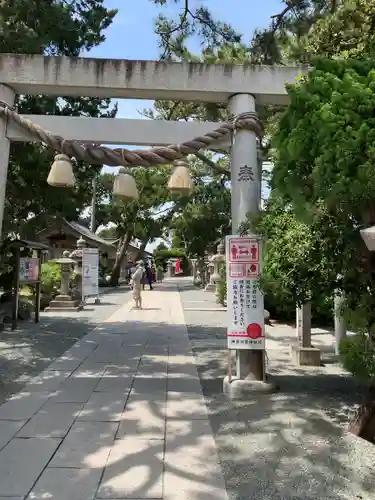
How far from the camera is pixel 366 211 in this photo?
3686 millimetres

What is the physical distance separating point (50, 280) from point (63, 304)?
1786 mm

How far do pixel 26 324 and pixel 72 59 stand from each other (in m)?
7.76

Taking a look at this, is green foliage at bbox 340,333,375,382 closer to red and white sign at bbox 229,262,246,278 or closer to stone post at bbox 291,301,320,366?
red and white sign at bbox 229,262,246,278

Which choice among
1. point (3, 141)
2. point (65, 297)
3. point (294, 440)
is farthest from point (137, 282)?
point (294, 440)

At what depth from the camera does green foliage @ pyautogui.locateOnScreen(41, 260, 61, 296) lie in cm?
1620

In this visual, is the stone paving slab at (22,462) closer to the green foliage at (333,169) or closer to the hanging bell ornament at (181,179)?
the green foliage at (333,169)

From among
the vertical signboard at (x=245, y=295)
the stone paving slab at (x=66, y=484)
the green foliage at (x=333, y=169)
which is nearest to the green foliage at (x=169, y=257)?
the vertical signboard at (x=245, y=295)

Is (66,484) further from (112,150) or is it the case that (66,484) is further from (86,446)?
(112,150)

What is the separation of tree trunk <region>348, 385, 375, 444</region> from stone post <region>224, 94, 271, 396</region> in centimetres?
138

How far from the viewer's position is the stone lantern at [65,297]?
15.0 meters

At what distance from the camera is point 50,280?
1641 centimetres

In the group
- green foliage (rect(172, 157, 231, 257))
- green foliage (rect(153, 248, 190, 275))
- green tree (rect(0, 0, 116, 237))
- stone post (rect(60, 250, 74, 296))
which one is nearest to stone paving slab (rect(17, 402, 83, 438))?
green tree (rect(0, 0, 116, 237))

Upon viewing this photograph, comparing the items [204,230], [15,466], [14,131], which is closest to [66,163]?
[14,131]

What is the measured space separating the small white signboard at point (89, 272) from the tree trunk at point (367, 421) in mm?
12870
